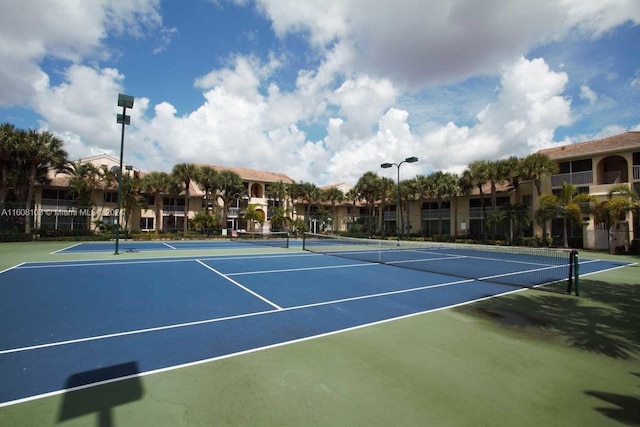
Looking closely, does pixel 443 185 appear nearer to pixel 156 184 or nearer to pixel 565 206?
pixel 565 206

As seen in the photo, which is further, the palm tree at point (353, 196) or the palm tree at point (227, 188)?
the palm tree at point (353, 196)

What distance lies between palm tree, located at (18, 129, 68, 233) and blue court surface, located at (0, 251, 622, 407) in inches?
1004

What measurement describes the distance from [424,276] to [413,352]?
27.5ft

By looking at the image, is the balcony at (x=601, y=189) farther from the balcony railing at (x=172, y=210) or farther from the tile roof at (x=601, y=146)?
the balcony railing at (x=172, y=210)

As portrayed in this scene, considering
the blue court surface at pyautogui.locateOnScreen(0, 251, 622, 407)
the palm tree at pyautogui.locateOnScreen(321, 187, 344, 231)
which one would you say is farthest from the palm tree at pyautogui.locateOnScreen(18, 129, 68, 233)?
the palm tree at pyautogui.locateOnScreen(321, 187, 344, 231)

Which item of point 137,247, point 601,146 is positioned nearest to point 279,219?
point 137,247

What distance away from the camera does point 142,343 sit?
18.3 feet

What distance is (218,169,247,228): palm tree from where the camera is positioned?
44.9 metres

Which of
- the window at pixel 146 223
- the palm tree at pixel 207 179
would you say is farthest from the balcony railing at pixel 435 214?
the window at pixel 146 223

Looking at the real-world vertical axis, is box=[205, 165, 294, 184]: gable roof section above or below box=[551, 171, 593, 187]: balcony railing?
above

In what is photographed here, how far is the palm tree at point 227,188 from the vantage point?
44906 mm

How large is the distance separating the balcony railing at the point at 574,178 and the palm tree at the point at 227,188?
38986mm

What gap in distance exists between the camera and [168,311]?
7.61 m

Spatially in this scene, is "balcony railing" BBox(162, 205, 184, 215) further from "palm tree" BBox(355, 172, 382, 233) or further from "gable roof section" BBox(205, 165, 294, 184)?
"palm tree" BBox(355, 172, 382, 233)
